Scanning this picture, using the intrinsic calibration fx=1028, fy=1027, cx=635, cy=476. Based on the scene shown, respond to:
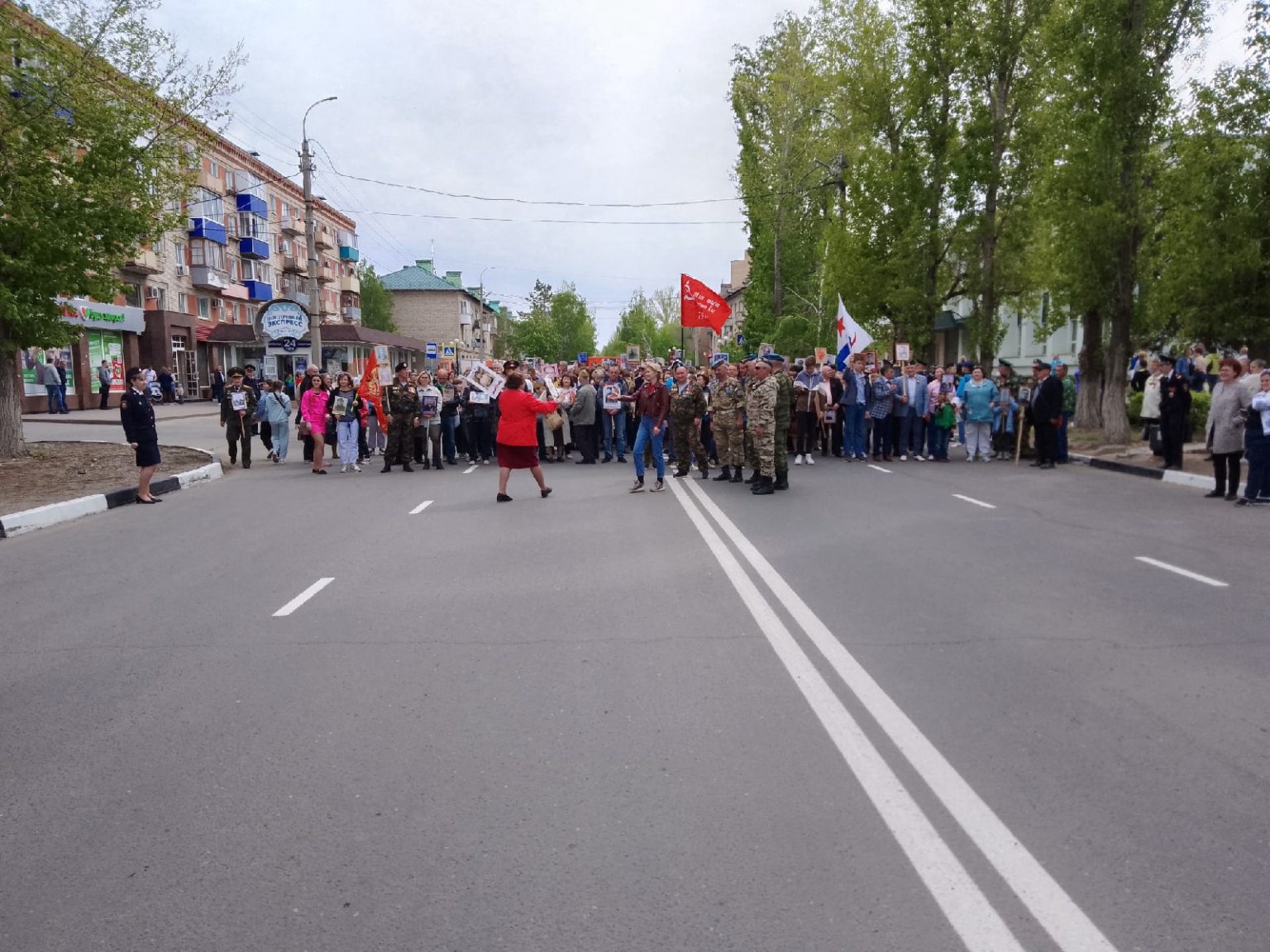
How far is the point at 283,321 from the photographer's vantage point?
82.8ft

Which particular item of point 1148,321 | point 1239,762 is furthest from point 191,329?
point 1239,762

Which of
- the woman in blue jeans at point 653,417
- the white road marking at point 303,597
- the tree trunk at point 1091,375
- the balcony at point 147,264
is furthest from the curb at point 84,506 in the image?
the balcony at point 147,264

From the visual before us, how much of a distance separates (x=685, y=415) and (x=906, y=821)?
12744 mm

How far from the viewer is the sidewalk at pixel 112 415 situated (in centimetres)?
3102

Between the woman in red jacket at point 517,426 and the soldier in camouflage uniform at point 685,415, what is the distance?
290 cm

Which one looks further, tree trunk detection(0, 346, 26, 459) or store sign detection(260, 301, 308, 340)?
store sign detection(260, 301, 308, 340)

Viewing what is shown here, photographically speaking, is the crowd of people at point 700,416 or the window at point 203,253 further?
the window at point 203,253

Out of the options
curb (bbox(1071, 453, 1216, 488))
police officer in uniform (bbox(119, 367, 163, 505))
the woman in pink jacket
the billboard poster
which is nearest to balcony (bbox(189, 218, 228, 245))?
the billboard poster

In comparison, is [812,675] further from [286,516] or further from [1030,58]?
[1030,58]

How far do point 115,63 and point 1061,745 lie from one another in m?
19.3

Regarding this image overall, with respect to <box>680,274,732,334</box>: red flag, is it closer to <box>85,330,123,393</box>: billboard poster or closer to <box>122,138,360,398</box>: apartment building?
<box>122,138,360,398</box>: apartment building

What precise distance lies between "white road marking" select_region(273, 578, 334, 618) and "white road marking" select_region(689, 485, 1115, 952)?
3.69 metres

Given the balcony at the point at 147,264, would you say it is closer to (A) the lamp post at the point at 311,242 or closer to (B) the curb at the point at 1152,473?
(A) the lamp post at the point at 311,242

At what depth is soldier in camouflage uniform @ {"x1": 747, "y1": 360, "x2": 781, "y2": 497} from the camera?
549 inches
